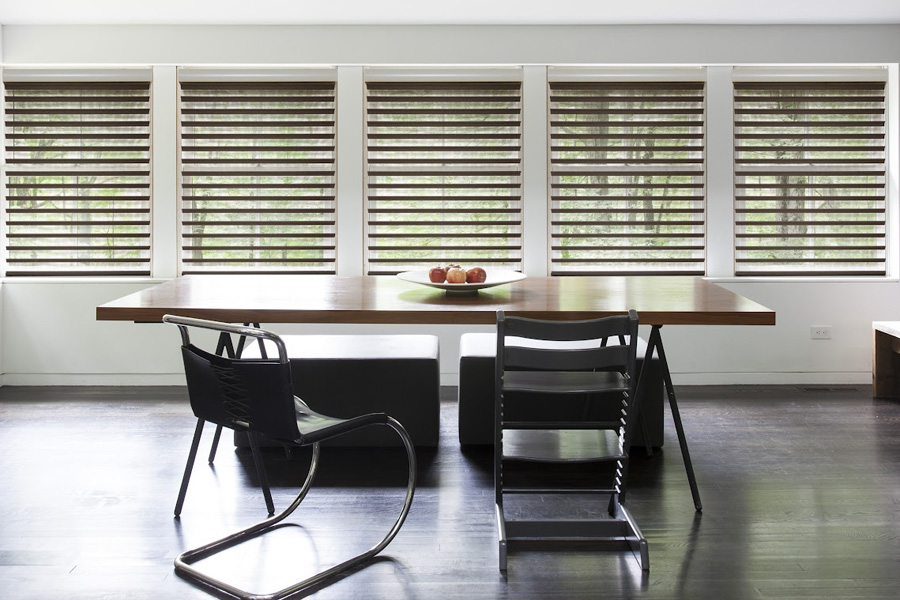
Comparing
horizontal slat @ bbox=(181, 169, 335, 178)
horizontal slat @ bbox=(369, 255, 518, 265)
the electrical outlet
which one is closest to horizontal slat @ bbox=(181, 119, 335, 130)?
horizontal slat @ bbox=(181, 169, 335, 178)

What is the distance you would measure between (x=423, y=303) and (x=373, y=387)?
728mm

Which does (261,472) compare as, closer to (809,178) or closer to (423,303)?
(423,303)

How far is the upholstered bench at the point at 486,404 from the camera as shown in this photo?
4000 millimetres

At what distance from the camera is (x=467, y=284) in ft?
12.2

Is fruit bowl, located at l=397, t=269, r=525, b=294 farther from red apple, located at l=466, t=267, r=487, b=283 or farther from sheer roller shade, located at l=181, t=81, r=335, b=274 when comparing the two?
sheer roller shade, located at l=181, t=81, r=335, b=274

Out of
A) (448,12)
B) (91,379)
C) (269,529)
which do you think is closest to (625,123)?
(448,12)

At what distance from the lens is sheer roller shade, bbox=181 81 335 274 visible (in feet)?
18.1

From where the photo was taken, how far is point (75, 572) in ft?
8.92

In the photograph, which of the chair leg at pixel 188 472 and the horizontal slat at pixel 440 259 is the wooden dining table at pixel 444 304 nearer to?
the chair leg at pixel 188 472

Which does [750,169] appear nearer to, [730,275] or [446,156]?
[730,275]

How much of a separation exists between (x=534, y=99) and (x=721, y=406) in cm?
235

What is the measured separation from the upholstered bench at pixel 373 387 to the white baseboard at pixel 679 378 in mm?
1521

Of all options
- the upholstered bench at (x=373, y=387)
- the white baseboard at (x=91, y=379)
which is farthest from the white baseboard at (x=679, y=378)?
the upholstered bench at (x=373, y=387)

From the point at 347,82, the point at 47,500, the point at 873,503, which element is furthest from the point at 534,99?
the point at 47,500
